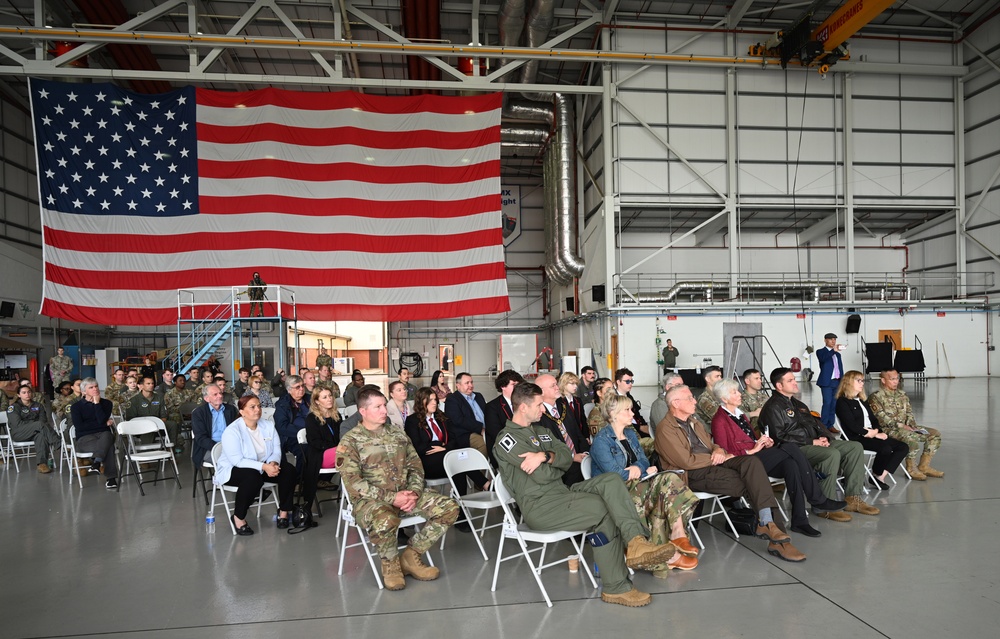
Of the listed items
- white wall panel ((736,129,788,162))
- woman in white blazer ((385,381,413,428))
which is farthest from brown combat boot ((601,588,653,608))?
white wall panel ((736,129,788,162))

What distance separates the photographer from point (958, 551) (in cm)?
403

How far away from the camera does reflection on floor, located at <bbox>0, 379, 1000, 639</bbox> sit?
10.2ft

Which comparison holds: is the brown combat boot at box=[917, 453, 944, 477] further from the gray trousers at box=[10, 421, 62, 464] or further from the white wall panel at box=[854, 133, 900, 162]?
the white wall panel at box=[854, 133, 900, 162]

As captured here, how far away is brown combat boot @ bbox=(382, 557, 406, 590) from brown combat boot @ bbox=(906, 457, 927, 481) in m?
5.53

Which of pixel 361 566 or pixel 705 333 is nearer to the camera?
pixel 361 566

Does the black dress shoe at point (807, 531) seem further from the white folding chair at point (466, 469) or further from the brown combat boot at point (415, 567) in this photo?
the brown combat boot at point (415, 567)

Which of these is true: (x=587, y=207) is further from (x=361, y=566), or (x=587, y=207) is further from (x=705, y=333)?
(x=361, y=566)

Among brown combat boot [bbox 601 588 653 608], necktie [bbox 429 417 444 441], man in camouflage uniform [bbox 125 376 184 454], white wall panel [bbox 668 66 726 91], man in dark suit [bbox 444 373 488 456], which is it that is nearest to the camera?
brown combat boot [bbox 601 588 653 608]

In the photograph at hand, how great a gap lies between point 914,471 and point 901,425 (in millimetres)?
506

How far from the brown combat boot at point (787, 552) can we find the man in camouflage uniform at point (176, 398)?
862 centimetres

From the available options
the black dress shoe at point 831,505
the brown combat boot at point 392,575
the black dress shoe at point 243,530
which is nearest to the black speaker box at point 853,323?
the black dress shoe at point 831,505

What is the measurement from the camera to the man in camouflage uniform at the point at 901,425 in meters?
5.98

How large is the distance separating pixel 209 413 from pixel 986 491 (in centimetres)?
796

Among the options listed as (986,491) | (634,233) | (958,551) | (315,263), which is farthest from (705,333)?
(958,551)
